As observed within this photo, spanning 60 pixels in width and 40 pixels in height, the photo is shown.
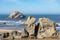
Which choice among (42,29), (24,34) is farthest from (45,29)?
(24,34)

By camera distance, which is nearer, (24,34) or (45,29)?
(24,34)

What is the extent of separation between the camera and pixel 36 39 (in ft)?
129

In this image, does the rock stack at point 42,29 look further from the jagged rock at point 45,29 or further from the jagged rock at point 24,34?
the jagged rock at point 24,34

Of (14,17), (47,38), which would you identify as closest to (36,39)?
(47,38)

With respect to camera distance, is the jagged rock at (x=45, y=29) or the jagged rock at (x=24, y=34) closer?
the jagged rock at (x=24, y=34)

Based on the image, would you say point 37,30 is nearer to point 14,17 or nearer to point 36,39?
point 36,39

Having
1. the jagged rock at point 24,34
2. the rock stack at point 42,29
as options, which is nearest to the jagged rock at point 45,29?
the rock stack at point 42,29

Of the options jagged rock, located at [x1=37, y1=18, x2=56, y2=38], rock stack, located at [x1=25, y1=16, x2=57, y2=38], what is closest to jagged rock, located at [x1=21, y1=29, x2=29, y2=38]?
rock stack, located at [x1=25, y1=16, x2=57, y2=38]

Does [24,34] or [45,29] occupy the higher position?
[45,29]

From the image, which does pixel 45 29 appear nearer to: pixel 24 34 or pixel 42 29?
pixel 42 29

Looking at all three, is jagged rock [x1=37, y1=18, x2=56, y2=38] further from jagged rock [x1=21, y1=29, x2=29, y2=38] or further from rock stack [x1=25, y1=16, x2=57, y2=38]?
jagged rock [x1=21, y1=29, x2=29, y2=38]

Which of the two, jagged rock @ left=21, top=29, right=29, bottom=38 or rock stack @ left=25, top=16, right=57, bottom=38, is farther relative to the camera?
rock stack @ left=25, top=16, right=57, bottom=38

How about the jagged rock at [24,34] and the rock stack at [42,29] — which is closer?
the jagged rock at [24,34]

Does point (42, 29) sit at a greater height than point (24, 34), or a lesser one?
greater
